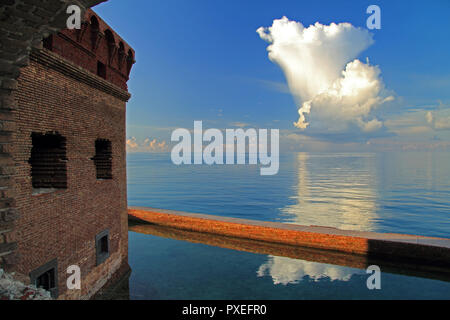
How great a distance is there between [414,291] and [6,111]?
14527 millimetres

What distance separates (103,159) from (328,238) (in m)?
11.9

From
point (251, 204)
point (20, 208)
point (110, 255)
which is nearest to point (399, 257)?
point (110, 255)

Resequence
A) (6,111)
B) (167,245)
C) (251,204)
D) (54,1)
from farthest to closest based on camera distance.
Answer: (251,204) → (167,245) → (6,111) → (54,1)

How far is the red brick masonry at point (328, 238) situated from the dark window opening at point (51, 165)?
11850mm

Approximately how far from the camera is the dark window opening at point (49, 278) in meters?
6.28

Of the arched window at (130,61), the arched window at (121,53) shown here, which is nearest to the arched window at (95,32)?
the arched window at (121,53)

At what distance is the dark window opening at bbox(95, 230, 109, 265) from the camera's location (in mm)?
8570

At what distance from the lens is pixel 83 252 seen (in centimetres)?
783

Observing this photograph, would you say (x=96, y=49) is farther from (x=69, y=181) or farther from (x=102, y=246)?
(x=102, y=246)

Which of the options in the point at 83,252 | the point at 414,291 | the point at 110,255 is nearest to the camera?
the point at 83,252

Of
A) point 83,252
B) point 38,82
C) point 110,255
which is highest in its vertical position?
point 38,82

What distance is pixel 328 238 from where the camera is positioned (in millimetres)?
14688
